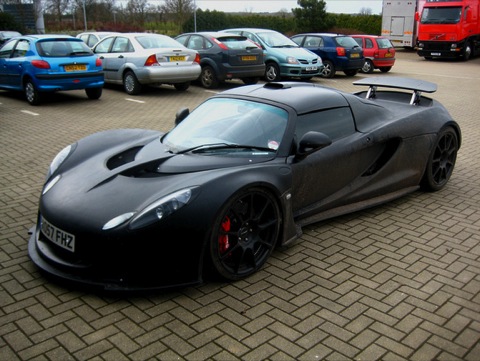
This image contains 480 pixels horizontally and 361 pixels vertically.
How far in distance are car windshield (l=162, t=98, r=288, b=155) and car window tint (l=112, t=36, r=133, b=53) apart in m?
9.51

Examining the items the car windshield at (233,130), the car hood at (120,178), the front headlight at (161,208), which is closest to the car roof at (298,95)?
the car windshield at (233,130)

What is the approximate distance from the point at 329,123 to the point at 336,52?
43.5 ft

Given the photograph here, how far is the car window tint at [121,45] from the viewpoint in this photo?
13.6m

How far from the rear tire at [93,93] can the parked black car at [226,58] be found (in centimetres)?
328

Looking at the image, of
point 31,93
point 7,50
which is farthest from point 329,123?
point 7,50

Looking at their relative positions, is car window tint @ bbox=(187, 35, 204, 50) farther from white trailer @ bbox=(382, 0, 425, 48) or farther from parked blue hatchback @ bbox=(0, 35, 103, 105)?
white trailer @ bbox=(382, 0, 425, 48)

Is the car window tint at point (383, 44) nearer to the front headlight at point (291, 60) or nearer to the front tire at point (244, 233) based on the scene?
the front headlight at point (291, 60)

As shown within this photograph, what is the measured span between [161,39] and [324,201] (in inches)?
402

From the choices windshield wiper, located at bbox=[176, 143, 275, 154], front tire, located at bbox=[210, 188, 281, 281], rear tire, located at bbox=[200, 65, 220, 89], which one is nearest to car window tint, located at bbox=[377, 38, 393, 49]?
rear tire, located at bbox=[200, 65, 220, 89]

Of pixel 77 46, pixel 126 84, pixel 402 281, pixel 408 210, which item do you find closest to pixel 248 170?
pixel 402 281

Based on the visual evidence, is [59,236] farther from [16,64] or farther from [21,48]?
[21,48]

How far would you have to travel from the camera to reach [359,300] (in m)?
3.72

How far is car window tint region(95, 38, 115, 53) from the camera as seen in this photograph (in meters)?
14.3

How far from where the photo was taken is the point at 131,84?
13.7 metres
